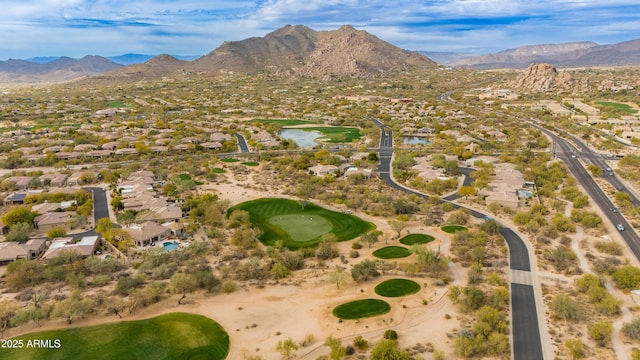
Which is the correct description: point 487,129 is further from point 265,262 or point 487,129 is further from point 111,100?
point 111,100

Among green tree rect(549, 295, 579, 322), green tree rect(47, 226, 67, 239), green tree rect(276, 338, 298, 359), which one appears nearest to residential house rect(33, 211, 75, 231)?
green tree rect(47, 226, 67, 239)

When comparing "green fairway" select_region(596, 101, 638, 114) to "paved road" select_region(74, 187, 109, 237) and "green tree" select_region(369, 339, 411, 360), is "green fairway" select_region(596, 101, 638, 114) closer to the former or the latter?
"green tree" select_region(369, 339, 411, 360)

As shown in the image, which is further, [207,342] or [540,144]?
[540,144]

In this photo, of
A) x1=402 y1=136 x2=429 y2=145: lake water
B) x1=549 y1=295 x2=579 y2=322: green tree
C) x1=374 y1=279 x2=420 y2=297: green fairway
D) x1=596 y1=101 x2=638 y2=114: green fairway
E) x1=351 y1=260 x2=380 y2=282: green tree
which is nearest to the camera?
x1=549 y1=295 x2=579 y2=322: green tree

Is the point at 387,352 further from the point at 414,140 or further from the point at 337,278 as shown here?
the point at 414,140

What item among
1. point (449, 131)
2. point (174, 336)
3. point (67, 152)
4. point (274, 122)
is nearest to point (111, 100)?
point (274, 122)

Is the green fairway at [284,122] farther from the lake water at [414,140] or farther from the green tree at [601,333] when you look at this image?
the green tree at [601,333]
